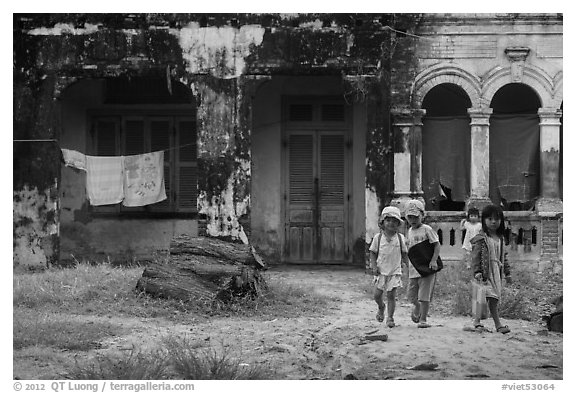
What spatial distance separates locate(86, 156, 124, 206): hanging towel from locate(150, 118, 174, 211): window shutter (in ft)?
3.39

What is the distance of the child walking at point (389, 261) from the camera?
30.1 feet

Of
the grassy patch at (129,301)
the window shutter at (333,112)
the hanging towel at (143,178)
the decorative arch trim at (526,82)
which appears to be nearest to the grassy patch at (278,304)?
the grassy patch at (129,301)

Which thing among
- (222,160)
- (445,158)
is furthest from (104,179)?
(445,158)

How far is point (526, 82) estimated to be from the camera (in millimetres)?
14016

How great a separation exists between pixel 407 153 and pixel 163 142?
4.54 m

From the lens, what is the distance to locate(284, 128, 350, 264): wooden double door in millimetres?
15406

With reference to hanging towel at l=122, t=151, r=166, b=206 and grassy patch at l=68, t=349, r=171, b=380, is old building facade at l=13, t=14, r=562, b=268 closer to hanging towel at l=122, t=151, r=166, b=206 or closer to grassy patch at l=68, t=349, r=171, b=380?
hanging towel at l=122, t=151, r=166, b=206

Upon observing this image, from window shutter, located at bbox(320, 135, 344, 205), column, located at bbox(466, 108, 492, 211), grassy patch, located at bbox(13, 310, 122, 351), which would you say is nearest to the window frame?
window shutter, located at bbox(320, 135, 344, 205)

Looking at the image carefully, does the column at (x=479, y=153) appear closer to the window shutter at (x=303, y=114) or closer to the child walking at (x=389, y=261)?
the window shutter at (x=303, y=114)

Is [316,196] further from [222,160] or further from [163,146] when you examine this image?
[163,146]

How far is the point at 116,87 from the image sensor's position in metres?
15.7

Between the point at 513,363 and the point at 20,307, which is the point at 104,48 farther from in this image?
the point at 513,363

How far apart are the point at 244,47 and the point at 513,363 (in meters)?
8.03
